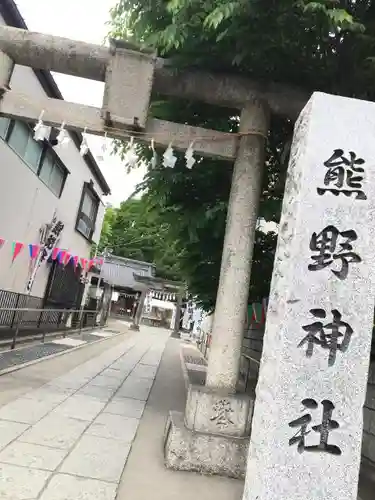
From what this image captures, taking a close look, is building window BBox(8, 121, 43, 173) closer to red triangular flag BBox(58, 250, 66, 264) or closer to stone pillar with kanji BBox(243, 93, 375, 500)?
red triangular flag BBox(58, 250, 66, 264)

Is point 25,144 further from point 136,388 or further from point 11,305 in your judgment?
point 136,388

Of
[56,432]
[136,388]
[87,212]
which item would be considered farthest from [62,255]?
[56,432]

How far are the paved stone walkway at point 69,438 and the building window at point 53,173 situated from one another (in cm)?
676

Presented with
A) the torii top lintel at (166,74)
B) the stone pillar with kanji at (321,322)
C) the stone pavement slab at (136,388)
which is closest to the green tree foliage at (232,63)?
the torii top lintel at (166,74)

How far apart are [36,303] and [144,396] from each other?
6785 mm

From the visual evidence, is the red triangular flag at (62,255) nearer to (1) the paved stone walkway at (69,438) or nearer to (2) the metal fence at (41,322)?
(2) the metal fence at (41,322)

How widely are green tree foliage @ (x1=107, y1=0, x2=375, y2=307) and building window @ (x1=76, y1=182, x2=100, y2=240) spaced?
9695 mm

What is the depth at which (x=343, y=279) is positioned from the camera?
10.8ft

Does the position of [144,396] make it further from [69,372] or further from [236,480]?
[236,480]

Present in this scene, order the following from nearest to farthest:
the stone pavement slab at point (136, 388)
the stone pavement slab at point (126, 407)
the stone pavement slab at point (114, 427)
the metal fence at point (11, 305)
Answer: the stone pavement slab at point (114, 427), the stone pavement slab at point (126, 407), the stone pavement slab at point (136, 388), the metal fence at point (11, 305)

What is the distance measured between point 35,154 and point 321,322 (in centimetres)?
1098

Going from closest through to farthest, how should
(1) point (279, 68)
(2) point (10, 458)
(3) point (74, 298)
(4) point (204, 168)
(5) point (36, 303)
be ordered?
1. (2) point (10, 458)
2. (1) point (279, 68)
3. (4) point (204, 168)
4. (5) point (36, 303)
5. (3) point (74, 298)

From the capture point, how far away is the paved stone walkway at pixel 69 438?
153 inches

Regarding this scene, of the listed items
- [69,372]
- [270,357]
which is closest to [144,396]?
[69,372]
